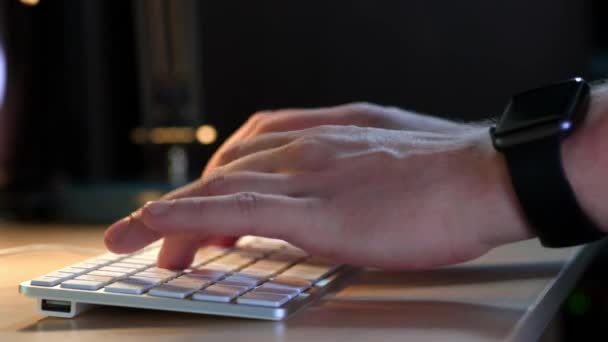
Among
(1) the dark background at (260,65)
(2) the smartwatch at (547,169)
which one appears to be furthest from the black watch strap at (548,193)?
(1) the dark background at (260,65)

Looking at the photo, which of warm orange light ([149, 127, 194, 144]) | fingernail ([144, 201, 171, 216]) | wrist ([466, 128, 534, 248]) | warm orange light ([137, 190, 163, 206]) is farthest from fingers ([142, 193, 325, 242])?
warm orange light ([149, 127, 194, 144])

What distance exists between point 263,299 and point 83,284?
0.12 meters

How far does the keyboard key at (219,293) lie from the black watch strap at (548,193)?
0.20m

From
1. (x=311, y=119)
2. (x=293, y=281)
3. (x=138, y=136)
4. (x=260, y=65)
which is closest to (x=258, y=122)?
(x=311, y=119)

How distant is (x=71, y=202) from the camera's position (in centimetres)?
128

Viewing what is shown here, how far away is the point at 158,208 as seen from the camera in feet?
2.08

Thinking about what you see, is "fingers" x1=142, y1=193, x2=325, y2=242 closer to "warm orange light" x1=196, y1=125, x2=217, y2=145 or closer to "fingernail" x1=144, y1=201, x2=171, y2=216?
"fingernail" x1=144, y1=201, x2=171, y2=216

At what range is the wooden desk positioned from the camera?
1.67 feet

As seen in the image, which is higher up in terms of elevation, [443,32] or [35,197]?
[443,32]

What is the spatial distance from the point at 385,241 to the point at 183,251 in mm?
153

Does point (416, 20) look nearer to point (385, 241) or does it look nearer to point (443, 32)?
point (443, 32)

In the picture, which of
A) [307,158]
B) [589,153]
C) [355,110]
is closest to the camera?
[589,153]

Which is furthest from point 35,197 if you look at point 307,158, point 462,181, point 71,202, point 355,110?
point 462,181

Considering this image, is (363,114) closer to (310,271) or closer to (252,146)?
(252,146)
